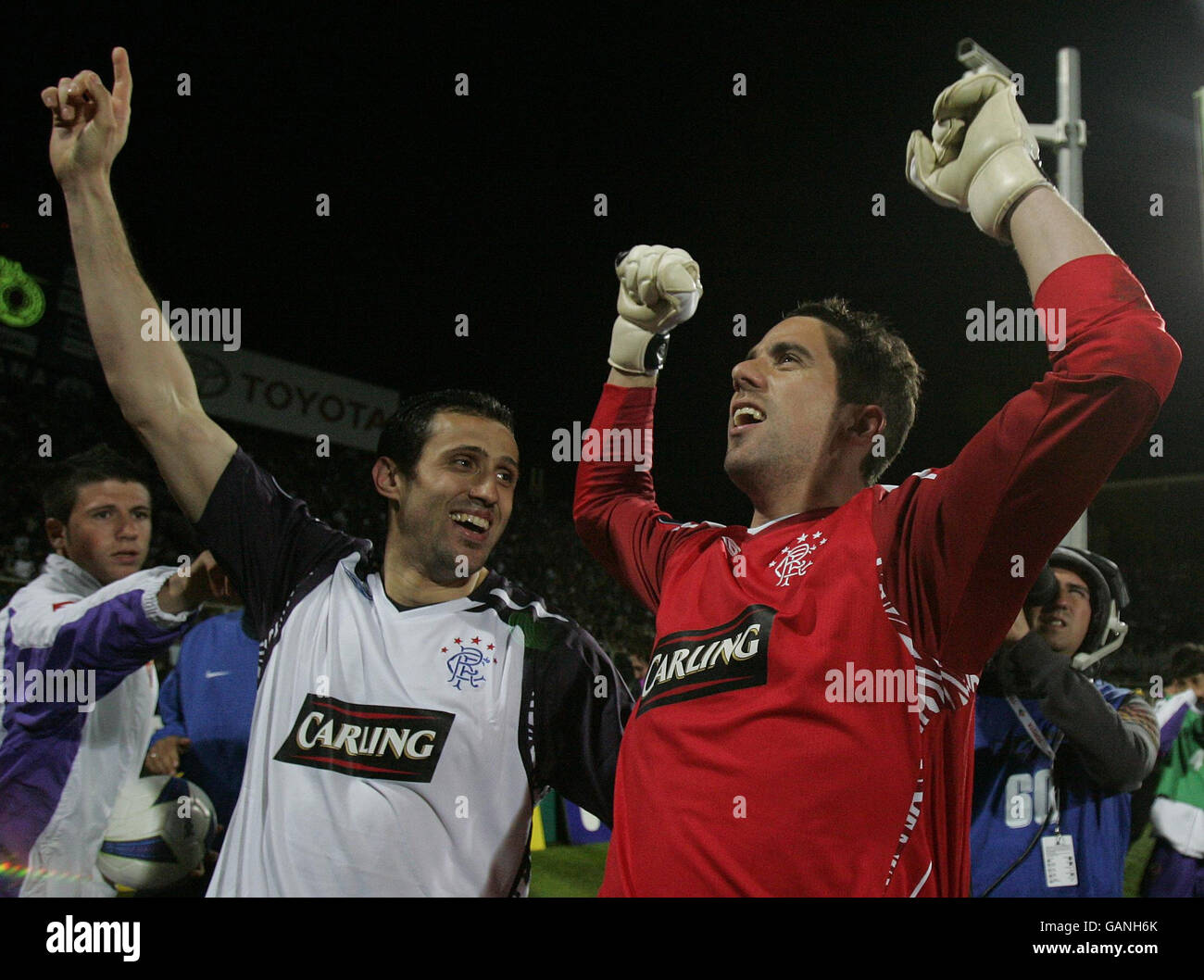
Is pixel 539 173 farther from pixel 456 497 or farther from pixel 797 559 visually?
pixel 797 559

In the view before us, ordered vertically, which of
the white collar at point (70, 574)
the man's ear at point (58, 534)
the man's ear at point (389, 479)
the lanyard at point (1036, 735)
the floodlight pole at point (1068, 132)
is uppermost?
the floodlight pole at point (1068, 132)

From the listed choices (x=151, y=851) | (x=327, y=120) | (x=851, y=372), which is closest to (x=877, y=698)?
(x=851, y=372)

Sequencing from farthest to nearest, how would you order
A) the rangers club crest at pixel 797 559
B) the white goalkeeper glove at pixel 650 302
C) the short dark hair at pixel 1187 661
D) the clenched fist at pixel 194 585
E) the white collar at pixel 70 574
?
the short dark hair at pixel 1187 661
the white collar at pixel 70 574
the clenched fist at pixel 194 585
the white goalkeeper glove at pixel 650 302
the rangers club crest at pixel 797 559

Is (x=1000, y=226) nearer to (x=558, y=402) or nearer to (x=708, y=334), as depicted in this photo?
(x=708, y=334)

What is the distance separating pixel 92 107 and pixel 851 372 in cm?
200

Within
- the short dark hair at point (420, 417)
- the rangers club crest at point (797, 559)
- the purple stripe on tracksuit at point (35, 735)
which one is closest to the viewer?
the rangers club crest at point (797, 559)

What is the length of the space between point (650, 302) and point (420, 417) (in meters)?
0.75

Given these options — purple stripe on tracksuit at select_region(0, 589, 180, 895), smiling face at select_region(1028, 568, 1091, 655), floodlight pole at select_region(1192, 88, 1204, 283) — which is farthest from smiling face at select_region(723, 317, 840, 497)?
floodlight pole at select_region(1192, 88, 1204, 283)

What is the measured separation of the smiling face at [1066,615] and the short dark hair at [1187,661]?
1101 mm

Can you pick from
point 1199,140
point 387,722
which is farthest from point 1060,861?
point 1199,140

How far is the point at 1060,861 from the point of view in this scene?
2.65m

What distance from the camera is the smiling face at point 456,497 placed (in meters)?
2.53

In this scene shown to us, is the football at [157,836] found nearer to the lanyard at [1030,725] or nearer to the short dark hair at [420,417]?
the short dark hair at [420,417]

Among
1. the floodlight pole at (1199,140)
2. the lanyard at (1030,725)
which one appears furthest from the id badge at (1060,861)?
the floodlight pole at (1199,140)
